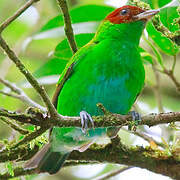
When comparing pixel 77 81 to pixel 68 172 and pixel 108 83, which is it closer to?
pixel 108 83

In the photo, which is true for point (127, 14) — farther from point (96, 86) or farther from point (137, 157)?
point (137, 157)

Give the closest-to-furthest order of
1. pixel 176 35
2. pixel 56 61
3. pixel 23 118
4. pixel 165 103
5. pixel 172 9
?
pixel 23 118 < pixel 176 35 < pixel 172 9 < pixel 56 61 < pixel 165 103

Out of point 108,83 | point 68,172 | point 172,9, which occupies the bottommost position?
point 68,172

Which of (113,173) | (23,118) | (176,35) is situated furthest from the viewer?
(113,173)

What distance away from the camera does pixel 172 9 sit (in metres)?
3.30

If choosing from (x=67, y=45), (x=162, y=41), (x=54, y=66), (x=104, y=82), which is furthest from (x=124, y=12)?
(x=54, y=66)

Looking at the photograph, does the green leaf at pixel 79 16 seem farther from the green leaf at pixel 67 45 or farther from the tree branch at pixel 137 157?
the tree branch at pixel 137 157

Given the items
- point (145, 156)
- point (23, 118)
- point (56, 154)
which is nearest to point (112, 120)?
point (23, 118)

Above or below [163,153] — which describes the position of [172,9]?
above

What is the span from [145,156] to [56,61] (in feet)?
4.50

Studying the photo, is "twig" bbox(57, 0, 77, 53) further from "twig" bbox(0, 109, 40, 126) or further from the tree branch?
the tree branch

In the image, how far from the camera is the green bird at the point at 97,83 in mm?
3350

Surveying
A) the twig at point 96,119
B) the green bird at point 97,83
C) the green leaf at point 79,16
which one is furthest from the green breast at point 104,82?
the twig at point 96,119

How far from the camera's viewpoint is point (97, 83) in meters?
3.34
